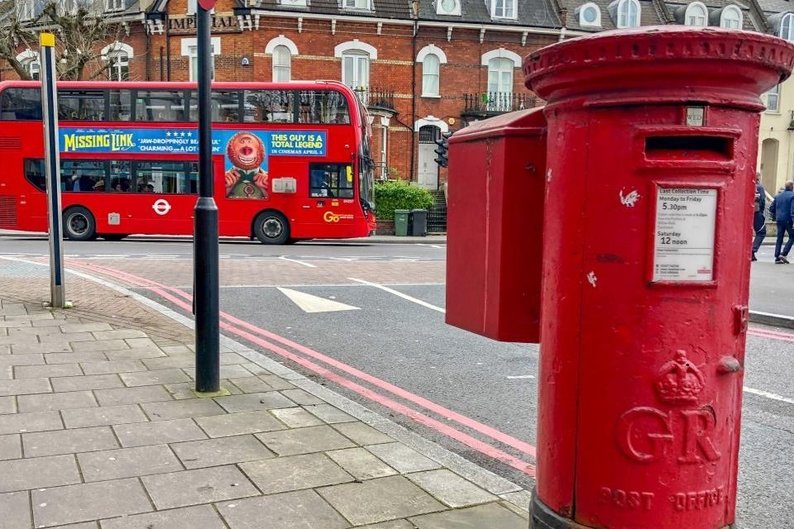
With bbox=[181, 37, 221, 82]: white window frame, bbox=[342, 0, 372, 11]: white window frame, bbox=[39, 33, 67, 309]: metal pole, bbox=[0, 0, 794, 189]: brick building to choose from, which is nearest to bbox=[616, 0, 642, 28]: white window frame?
bbox=[0, 0, 794, 189]: brick building

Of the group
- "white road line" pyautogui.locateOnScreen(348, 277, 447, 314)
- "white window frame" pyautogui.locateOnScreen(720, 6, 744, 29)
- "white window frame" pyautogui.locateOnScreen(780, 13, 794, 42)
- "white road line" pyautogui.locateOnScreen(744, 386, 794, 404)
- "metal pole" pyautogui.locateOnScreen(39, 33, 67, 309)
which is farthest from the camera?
"white window frame" pyautogui.locateOnScreen(780, 13, 794, 42)

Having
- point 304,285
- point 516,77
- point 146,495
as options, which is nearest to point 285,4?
point 516,77

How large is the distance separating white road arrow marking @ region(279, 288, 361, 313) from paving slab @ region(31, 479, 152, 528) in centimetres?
535

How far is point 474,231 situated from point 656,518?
114cm

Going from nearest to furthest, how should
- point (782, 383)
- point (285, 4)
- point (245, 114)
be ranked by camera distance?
point (782, 383) → point (245, 114) → point (285, 4)

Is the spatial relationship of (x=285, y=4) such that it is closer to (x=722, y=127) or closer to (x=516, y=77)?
(x=516, y=77)

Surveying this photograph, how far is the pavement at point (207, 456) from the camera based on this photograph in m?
2.95

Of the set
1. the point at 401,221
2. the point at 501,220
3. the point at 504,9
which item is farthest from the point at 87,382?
the point at 504,9

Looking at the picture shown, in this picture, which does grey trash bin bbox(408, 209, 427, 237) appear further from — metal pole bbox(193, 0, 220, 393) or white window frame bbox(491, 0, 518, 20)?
metal pole bbox(193, 0, 220, 393)

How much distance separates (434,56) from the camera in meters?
30.2

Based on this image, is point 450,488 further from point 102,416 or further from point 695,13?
point 695,13

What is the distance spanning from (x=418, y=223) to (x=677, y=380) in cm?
2400

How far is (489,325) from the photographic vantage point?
8.57ft

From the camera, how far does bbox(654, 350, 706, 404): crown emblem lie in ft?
6.84
